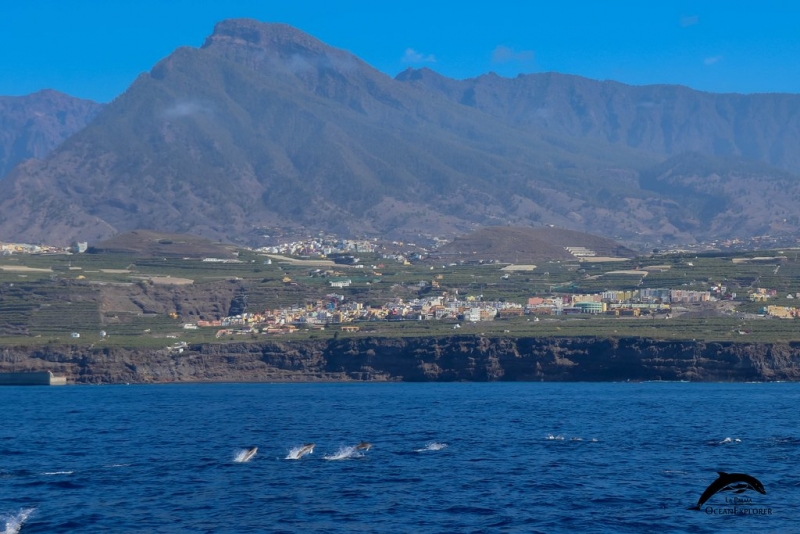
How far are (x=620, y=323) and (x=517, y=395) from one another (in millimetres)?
37006

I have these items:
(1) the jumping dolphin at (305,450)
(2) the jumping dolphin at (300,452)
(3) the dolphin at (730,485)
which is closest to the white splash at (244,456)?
(2) the jumping dolphin at (300,452)

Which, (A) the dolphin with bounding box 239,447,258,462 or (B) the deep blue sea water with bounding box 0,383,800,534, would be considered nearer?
(B) the deep blue sea water with bounding box 0,383,800,534

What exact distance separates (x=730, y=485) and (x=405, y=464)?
15247mm

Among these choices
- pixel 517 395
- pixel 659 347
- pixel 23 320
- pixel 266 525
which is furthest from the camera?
pixel 23 320

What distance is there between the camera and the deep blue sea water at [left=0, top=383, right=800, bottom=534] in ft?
150

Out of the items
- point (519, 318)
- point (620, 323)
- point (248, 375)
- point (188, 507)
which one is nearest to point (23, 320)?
point (248, 375)

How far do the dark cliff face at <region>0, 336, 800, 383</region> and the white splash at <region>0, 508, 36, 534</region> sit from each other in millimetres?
75251

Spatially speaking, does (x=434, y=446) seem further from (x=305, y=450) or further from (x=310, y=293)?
(x=310, y=293)

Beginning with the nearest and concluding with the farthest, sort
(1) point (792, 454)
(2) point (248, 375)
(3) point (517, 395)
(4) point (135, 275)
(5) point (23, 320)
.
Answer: (1) point (792, 454)
(3) point (517, 395)
(2) point (248, 375)
(5) point (23, 320)
(4) point (135, 275)

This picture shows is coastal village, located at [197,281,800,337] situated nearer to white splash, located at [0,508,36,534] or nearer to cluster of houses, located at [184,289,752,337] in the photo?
cluster of houses, located at [184,289,752,337]

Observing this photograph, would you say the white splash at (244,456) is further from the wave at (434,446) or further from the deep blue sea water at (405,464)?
the wave at (434,446)

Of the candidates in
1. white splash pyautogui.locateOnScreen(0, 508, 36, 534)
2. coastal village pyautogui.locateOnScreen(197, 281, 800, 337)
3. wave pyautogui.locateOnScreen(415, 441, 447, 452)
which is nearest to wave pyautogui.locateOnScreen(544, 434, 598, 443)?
wave pyautogui.locateOnScreen(415, 441, 447, 452)

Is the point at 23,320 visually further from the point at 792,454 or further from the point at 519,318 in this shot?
the point at 792,454

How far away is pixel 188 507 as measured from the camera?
48.3 metres
